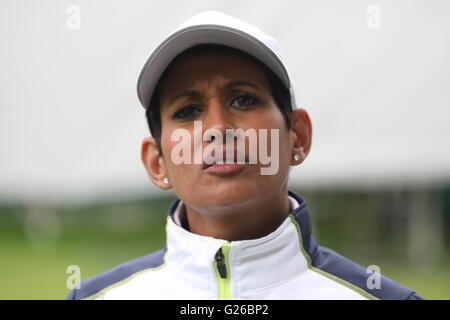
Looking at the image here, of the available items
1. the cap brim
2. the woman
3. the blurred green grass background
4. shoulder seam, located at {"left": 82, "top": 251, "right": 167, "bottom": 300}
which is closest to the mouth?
the woman

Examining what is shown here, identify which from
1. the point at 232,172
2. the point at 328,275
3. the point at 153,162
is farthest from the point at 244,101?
the point at 328,275

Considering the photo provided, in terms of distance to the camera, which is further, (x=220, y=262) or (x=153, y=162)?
(x=153, y=162)

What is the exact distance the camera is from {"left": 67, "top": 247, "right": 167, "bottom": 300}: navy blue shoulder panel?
3.72ft

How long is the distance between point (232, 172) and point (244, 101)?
15cm

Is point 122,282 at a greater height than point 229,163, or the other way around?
point 229,163

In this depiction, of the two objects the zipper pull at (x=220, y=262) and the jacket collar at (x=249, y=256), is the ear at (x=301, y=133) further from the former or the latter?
the zipper pull at (x=220, y=262)

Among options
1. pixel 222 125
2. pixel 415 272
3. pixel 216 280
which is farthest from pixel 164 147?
pixel 415 272

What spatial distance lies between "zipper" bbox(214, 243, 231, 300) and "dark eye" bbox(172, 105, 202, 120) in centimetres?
26

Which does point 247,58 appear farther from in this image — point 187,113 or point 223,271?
point 223,271

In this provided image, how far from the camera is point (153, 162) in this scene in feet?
3.68

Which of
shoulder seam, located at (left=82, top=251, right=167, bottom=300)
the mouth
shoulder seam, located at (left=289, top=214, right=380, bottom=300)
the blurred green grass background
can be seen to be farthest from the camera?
the blurred green grass background

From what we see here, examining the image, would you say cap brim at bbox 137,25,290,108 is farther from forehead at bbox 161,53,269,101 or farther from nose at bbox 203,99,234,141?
nose at bbox 203,99,234,141

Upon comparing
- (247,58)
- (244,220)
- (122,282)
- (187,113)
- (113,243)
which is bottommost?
(113,243)

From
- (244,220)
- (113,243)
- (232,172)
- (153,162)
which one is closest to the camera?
(232,172)
